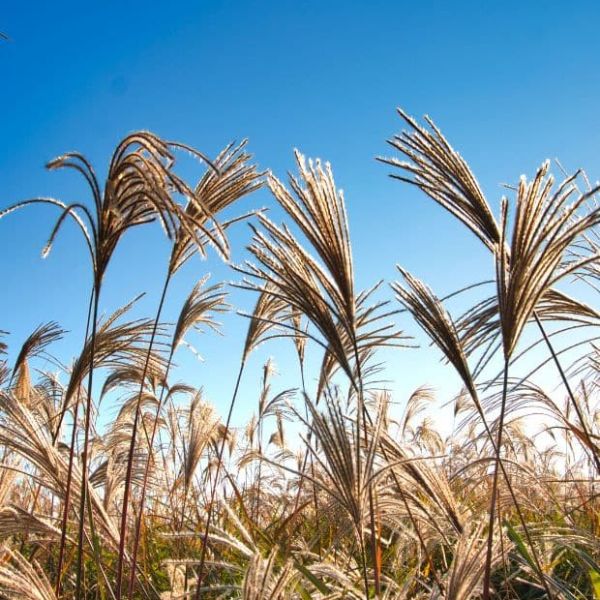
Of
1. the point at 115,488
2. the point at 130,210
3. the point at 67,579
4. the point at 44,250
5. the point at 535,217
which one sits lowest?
the point at 67,579

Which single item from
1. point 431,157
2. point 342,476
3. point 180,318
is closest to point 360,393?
point 342,476

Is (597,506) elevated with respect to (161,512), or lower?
elevated

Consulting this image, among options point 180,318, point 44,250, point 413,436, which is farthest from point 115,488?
point 413,436

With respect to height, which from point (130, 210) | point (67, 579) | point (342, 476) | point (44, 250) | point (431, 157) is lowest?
point (67, 579)

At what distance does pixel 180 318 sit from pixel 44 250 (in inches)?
63.7

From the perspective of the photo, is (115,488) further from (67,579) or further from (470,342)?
(470,342)

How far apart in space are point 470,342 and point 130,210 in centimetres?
161

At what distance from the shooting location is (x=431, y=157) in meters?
2.04

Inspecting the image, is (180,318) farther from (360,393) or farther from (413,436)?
(413,436)

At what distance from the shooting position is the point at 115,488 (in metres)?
3.46

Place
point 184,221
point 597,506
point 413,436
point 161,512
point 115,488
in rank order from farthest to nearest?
1. point 413,436
2. point 161,512
3. point 597,506
4. point 115,488
5. point 184,221

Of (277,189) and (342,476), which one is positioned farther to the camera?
(277,189)

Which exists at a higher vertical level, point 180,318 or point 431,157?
point 431,157

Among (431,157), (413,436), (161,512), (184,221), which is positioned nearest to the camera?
(184,221)
